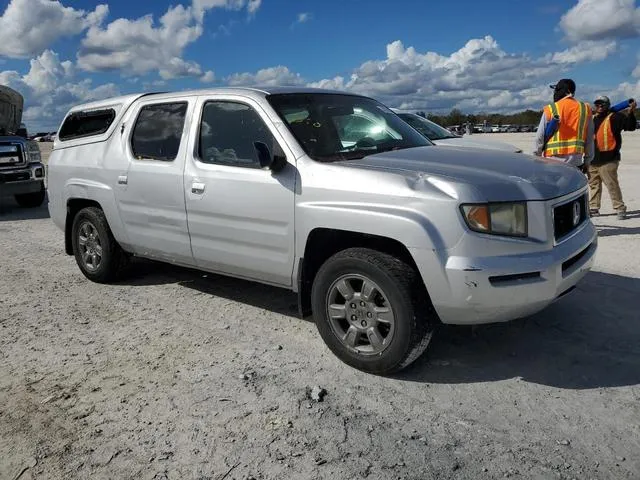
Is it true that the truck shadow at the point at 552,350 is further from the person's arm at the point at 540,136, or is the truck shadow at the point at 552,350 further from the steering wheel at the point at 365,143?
the person's arm at the point at 540,136

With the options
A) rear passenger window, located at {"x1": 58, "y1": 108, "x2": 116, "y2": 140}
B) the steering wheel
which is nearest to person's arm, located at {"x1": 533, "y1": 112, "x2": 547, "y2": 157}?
the steering wheel

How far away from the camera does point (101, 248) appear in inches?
231

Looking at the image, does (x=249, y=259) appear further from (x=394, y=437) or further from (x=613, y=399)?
(x=613, y=399)

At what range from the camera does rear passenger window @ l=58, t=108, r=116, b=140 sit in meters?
5.76

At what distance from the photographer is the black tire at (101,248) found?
5.75 metres

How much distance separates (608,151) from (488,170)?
624 centimetres

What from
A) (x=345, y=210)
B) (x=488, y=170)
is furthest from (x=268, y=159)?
(x=488, y=170)

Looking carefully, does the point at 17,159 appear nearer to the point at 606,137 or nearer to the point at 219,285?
the point at 219,285

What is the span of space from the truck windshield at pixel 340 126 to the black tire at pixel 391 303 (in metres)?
0.82

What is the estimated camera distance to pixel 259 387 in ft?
11.9

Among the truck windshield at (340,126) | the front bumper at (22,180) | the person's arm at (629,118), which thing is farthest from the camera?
the front bumper at (22,180)

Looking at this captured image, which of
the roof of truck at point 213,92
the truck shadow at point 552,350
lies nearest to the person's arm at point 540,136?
the truck shadow at point 552,350

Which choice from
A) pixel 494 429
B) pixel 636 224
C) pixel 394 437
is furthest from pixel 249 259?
pixel 636 224

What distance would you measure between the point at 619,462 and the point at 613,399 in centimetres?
68
